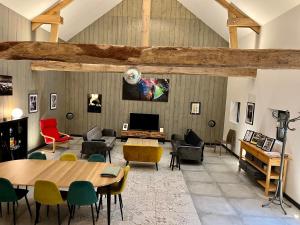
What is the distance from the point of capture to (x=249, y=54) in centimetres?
A: 404

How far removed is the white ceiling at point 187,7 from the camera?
6.32 metres

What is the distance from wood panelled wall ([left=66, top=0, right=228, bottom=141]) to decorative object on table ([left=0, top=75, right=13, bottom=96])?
415 centimetres

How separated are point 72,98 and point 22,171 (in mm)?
6941

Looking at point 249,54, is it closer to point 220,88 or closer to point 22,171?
point 22,171

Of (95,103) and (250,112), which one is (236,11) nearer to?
(250,112)

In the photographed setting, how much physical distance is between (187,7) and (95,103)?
5.35 m

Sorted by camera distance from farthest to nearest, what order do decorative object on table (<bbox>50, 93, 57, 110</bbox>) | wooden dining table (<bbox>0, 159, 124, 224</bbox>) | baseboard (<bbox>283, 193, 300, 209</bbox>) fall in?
decorative object on table (<bbox>50, 93, 57, 110</bbox>), baseboard (<bbox>283, 193, 300, 209</bbox>), wooden dining table (<bbox>0, 159, 124, 224</bbox>)

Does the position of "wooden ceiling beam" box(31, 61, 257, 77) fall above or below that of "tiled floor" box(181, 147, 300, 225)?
above

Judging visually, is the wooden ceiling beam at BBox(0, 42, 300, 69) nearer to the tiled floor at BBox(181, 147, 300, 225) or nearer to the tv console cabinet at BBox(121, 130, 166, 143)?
the tiled floor at BBox(181, 147, 300, 225)

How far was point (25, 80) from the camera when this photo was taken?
767 cm

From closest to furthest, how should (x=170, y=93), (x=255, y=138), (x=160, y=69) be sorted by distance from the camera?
(x=255, y=138) → (x=160, y=69) → (x=170, y=93)

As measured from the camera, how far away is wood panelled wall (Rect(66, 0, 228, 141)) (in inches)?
413

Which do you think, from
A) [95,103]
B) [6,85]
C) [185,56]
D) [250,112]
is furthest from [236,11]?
[6,85]

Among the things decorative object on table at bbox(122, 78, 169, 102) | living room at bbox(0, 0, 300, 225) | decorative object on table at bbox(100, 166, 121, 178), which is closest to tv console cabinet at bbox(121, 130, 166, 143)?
living room at bbox(0, 0, 300, 225)
